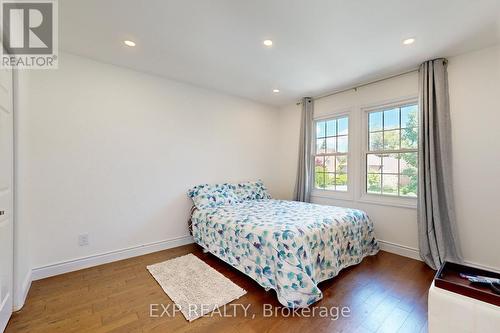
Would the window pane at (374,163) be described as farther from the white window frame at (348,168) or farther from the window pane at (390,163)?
the white window frame at (348,168)

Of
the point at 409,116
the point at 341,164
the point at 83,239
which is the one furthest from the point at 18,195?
the point at 409,116

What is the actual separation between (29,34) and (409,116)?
14.2 ft

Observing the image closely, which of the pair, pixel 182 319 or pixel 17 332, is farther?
pixel 182 319

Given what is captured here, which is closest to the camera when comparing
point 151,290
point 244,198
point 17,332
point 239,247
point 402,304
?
point 17,332

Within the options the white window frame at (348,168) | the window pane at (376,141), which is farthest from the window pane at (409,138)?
the white window frame at (348,168)

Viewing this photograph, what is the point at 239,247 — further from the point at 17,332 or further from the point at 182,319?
the point at 17,332

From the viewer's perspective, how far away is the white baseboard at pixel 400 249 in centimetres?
279

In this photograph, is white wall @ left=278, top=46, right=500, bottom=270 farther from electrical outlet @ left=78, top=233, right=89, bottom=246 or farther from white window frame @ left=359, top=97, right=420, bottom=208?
electrical outlet @ left=78, top=233, right=89, bottom=246

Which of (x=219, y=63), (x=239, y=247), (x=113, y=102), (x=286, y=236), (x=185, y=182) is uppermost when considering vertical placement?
(x=219, y=63)

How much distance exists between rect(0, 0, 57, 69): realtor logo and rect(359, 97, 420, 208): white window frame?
375cm

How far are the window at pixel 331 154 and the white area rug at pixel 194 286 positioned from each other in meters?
2.45

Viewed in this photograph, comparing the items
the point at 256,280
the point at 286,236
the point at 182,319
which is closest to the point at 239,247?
the point at 256,280

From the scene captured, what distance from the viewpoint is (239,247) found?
7.45 feet

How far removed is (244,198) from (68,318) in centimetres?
244
